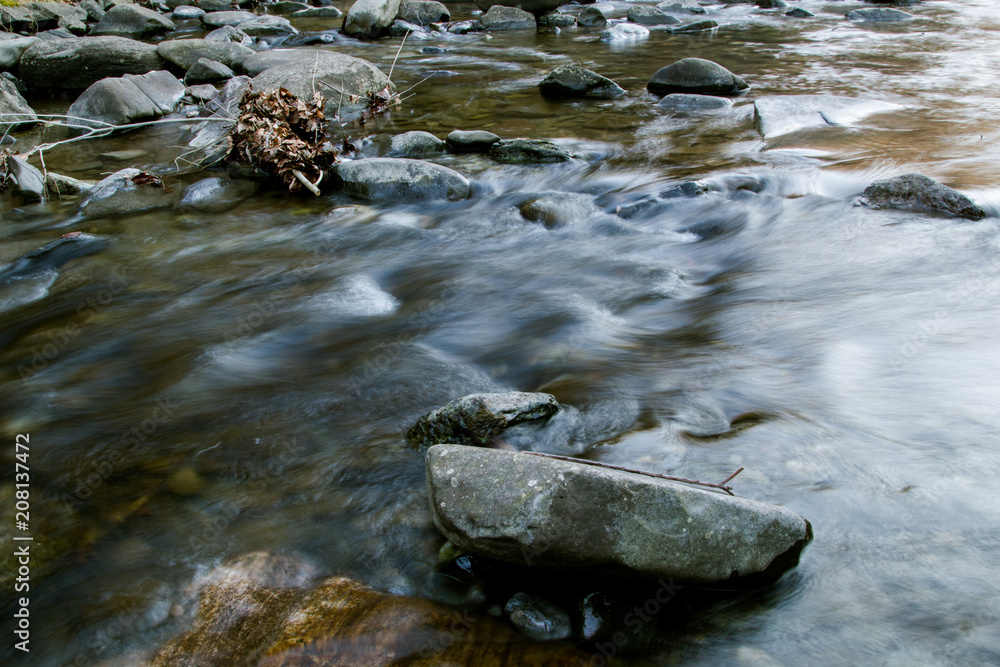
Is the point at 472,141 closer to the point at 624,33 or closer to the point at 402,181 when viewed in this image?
the point at 402,181

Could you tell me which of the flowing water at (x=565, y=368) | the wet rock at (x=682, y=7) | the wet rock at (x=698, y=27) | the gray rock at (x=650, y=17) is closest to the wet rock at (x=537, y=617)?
the flowing water at (x=565, y=368)

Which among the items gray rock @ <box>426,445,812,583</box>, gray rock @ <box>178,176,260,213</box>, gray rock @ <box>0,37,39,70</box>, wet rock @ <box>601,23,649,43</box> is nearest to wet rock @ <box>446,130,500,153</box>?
gray rock @ <box>178,176,260,213</box>

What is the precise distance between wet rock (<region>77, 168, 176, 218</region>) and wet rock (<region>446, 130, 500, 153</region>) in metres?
2.82

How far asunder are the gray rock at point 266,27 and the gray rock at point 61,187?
1061cm

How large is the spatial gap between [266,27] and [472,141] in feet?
36.7

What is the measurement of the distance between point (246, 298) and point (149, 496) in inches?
81.6

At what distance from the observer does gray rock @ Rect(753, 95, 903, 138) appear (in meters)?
7.46

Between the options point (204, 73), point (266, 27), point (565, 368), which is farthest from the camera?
point (266, 27)

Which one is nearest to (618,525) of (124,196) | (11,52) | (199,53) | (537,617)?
(537,617)

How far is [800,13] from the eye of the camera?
16.0 m

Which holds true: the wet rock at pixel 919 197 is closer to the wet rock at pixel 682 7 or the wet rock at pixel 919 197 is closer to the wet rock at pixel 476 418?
the wet rock at pixel 476 418

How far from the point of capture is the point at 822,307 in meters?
3.99

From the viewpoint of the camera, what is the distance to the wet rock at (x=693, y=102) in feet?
28.5

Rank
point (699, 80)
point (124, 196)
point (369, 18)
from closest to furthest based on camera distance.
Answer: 1. point (124, 196)
2. point (699, 80)
3. point (369, 18)
